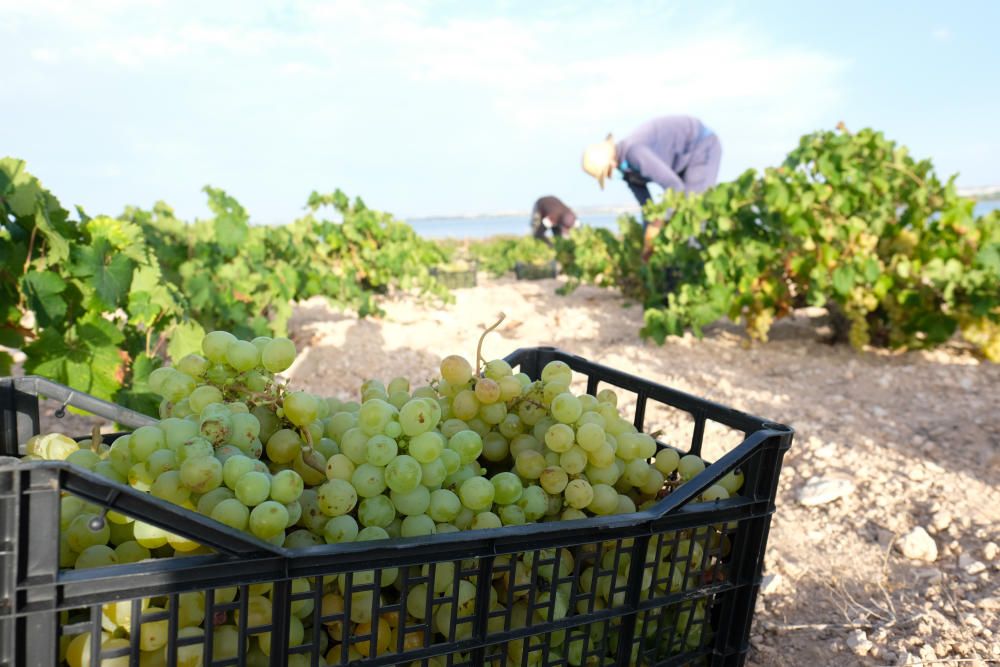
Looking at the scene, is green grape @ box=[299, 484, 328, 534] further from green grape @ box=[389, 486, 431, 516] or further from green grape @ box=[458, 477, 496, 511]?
green grape @ box=[458, 477, 496, 511]

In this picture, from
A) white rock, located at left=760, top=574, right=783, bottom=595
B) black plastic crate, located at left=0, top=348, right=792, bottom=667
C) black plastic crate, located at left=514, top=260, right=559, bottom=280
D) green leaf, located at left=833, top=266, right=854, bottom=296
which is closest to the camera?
black plastic crate, located at left=0, top=348, right=792, bottom=667

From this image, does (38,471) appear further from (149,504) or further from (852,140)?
(852,140)

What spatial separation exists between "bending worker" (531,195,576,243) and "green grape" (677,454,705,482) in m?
13.2

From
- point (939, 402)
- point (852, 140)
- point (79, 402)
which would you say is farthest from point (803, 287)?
point (79, 402)

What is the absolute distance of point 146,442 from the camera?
961 millimetres

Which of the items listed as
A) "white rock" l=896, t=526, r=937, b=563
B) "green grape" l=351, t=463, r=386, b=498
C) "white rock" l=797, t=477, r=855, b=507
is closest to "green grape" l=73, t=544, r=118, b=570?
"green grape" l=351, t=463, r=386, b=498

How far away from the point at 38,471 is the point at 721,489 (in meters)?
1.02

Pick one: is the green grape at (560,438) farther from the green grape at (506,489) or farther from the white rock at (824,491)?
the white rock at (824,491)

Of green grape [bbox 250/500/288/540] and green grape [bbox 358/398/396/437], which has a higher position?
green grape [bbox 358/398/396/437]

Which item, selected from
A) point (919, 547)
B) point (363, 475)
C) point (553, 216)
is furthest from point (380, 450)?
point (553, 216)

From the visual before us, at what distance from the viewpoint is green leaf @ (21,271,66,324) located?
2.12 m

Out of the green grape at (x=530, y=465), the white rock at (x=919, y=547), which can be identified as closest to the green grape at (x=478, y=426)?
the green grape at (x=530, y=465)

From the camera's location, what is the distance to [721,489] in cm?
125

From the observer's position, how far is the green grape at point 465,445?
1.12 meters
